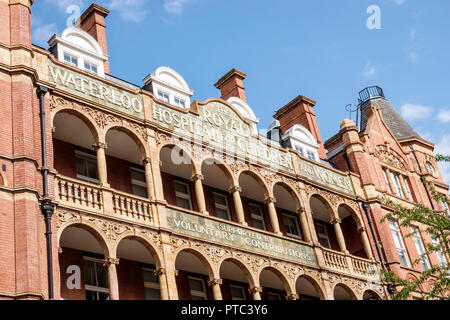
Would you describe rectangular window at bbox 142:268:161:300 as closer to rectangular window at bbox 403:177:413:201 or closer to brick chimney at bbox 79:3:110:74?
brick chimney at bbox 79:3:110:74

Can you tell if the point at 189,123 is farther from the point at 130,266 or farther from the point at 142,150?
the point at 130,266

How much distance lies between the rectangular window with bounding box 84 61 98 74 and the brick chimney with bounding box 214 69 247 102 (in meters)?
10.2

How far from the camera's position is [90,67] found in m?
24.3

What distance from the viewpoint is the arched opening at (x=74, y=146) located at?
72.7ft

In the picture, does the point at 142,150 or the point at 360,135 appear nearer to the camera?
the point at 142,150

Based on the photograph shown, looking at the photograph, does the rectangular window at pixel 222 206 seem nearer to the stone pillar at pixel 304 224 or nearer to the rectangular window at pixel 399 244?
the stone pillar at pixel 304 224

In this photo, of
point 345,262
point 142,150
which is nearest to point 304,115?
point 345,262

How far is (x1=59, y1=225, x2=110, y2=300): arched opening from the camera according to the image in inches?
807

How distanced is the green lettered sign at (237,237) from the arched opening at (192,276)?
2.84 ft

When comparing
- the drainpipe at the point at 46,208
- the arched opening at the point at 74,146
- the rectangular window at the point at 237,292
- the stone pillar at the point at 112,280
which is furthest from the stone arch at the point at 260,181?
the drainpipe at the point at 46,208
